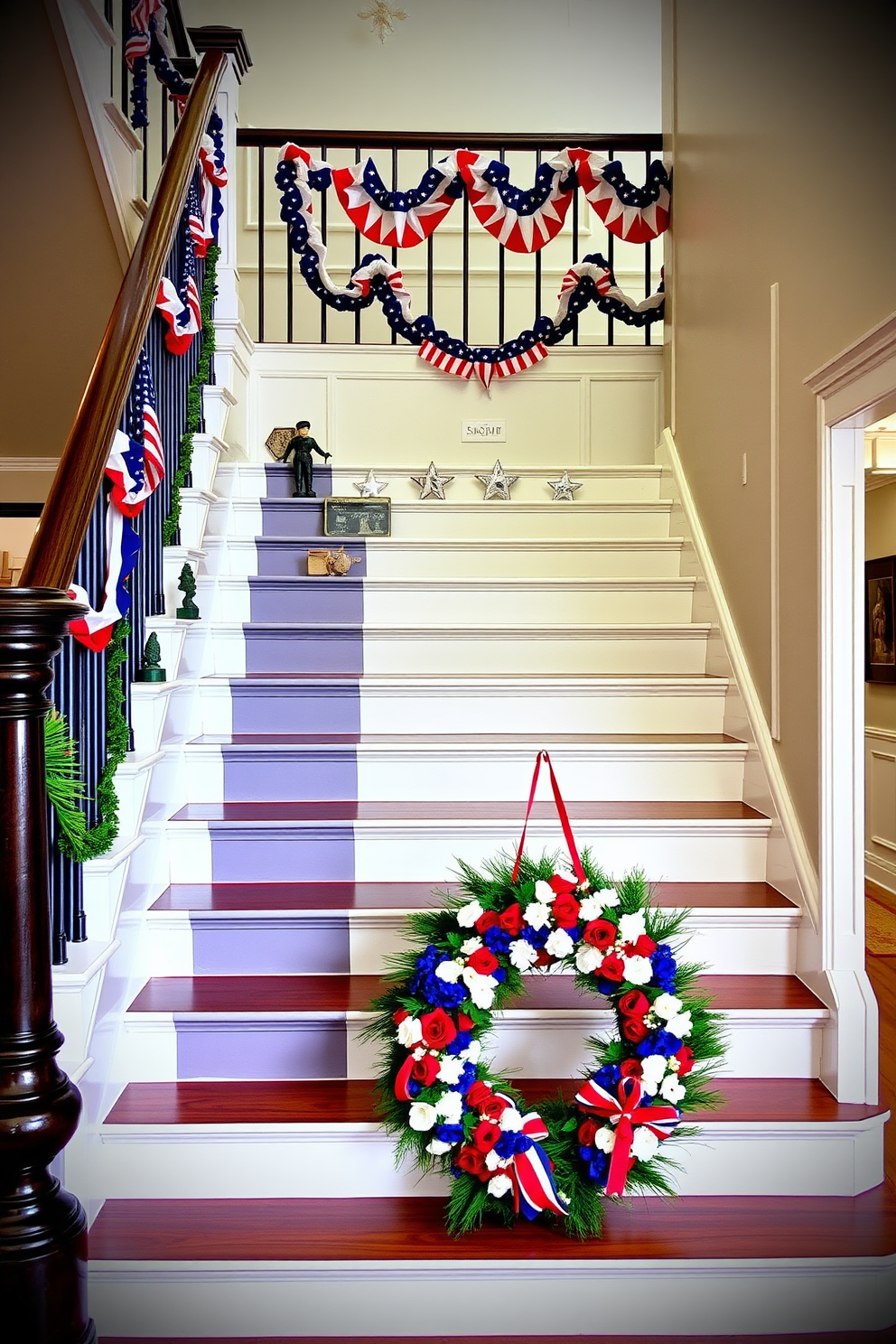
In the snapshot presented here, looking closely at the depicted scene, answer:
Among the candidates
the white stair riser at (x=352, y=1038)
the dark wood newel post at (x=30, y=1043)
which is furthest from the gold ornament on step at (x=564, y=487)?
the dark wood newel post at (x=30, y=1043)

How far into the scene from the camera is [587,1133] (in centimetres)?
182

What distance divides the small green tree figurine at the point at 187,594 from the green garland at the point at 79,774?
0.50 metres

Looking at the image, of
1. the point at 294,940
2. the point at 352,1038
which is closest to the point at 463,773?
the point at 294,940

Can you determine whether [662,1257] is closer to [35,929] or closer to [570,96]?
[35,929]

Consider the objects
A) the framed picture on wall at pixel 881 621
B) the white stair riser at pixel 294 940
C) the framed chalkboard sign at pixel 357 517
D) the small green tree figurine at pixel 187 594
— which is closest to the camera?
the white stair riser at pixel 294 940

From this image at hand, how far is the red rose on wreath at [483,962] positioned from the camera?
1.85 meters

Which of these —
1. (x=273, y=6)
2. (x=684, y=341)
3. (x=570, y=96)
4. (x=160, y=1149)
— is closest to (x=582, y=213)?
(x=570, y=96)

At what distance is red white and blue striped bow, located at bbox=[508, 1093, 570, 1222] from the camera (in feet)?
5.93

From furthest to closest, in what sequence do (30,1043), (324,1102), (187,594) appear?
(187,594) < (324,1102) < (30,1043)

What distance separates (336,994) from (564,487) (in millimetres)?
2395

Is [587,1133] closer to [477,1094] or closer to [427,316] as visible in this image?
[477,1094]

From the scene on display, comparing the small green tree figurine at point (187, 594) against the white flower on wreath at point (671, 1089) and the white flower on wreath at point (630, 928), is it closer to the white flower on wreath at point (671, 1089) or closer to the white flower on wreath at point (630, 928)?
the white flower on wreath at point (630, 928)

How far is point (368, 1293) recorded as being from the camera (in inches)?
70.9

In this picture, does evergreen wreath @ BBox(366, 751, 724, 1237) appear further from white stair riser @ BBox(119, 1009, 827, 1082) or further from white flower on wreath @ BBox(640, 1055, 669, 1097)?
white stair riser @ BBox(119, 1009, 827, 1082)
